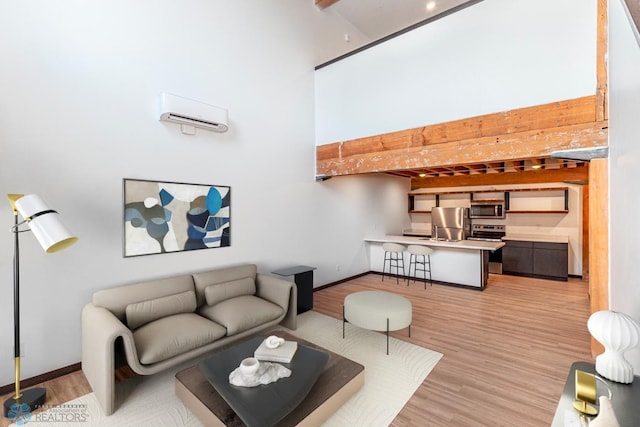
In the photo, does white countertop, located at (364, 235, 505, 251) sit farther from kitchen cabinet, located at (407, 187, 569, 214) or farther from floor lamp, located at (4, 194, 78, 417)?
floor lamp, located at (4, 194, 78, 417)

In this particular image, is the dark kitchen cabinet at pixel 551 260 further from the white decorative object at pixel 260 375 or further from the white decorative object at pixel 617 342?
the white decorative object at pixel 260 375

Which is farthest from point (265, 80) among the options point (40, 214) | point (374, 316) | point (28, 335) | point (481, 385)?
point (481, 385)

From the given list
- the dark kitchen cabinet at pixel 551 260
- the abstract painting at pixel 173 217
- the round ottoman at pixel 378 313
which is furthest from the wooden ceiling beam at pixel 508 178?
the abstract painting at pixel 173 217

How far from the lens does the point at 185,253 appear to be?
3.60 meters

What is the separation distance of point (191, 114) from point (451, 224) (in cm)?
568

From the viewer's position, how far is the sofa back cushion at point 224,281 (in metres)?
3.43

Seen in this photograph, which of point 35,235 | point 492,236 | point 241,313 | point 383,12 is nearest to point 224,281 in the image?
point 241,313

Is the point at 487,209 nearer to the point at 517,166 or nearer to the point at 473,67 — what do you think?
the point at 517,166

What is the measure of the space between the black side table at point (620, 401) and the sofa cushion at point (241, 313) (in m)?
2.61

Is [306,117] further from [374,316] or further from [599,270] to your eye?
[599,270]

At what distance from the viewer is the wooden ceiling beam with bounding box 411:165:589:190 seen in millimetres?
6193

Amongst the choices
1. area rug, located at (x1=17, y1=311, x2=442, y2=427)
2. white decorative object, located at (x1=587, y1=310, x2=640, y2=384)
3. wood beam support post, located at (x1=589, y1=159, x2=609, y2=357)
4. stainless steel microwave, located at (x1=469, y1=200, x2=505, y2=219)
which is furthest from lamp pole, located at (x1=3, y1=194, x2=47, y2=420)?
stainless steel microwave, located at (x1=469, y1=200, x2=505, y2=219)

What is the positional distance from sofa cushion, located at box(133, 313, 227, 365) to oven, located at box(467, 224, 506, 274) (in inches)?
231

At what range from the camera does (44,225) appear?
6.98ft
